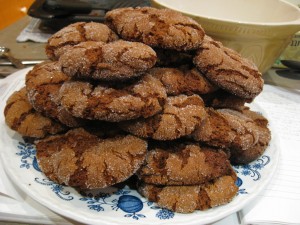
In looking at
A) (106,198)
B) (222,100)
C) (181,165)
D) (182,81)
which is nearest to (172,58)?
(182,81)

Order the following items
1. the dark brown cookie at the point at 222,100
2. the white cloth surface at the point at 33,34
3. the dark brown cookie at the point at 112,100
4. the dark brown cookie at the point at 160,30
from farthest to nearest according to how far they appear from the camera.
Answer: the white cloth surface at the point at 33,34
the dark brown cookie at the point at 222,100
the dark brown cookie at the point at 160,30
the dark brown cookie at the point at 112,100

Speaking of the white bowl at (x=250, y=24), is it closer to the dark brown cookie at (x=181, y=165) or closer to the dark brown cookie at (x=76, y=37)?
the dark brown cookie at (x=76, y=37)

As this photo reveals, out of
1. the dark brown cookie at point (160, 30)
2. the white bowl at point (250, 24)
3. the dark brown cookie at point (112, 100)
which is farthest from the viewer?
the white bowl at point (250, 24)

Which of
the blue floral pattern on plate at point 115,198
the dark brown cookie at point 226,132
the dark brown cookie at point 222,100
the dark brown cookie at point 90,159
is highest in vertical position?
the dark brown cookie at point 222,100

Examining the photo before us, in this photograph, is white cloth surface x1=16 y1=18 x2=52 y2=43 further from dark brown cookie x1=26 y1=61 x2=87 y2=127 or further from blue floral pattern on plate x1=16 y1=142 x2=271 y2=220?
blue floral pattern on plate x1=16 y1=142 x2=271 y2=220

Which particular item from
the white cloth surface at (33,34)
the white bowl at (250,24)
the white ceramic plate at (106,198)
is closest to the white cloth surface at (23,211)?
the white ceramic plate at (106,198)

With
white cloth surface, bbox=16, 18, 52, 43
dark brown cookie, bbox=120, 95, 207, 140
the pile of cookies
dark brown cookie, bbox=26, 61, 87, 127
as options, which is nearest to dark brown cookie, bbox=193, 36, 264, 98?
the pile of cookies

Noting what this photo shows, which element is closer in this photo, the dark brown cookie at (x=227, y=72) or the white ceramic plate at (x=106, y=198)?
the white ceramic plate at (x=106, y=198)
